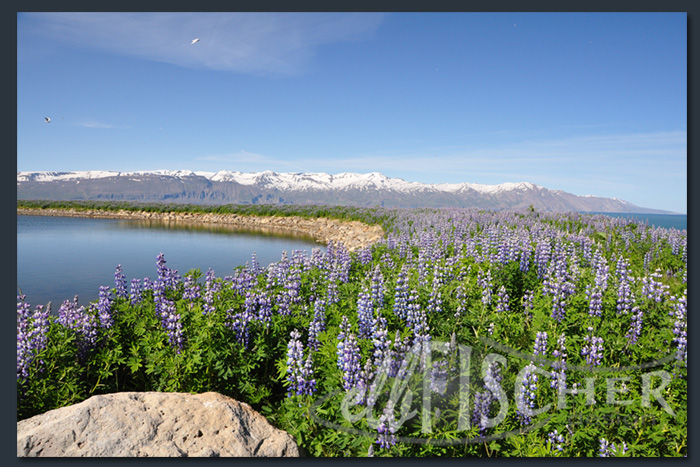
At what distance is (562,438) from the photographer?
12.4ft

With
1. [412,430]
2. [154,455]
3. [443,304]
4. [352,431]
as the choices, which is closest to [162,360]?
[154,455]

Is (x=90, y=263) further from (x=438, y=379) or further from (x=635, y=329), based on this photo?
(x=635, y=329)

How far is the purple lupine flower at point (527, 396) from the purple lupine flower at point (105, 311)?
524cm

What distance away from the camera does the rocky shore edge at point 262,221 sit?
34384mm

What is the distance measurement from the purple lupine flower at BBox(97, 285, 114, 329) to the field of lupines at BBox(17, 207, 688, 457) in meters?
0.02

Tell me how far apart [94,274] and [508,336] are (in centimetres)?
1329

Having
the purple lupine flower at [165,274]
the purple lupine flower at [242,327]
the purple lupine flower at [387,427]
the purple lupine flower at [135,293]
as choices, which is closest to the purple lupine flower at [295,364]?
the purple lupine flower at [387,427]

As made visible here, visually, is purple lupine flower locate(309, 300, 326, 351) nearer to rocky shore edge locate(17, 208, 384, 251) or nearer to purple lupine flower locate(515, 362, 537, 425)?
purple lupine flower locate(515, 362, 537, 425)

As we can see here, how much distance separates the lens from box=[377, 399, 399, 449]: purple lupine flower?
3.50m

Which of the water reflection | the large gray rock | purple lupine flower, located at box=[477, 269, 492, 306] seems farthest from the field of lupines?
the water reflection

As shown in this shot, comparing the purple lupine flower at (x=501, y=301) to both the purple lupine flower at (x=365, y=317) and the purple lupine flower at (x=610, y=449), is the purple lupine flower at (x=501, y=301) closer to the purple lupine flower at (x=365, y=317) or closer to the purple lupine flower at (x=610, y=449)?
the purple lupine flower at (x=365, y=317)

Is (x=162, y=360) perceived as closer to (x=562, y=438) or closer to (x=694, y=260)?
(x=562, y=438)

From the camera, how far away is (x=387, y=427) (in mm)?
3623

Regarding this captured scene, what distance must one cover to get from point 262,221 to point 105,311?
45064mm
